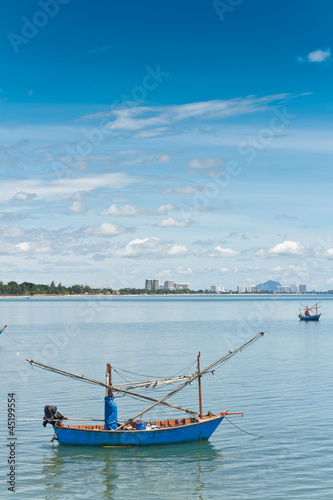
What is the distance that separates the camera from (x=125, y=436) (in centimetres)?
3547

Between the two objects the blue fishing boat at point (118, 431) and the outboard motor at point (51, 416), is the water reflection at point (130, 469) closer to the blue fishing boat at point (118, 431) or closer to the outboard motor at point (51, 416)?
the blue fishing boat at point (118, 431)

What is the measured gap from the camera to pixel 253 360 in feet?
247

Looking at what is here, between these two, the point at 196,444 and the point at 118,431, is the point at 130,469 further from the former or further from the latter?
the point at 196,444

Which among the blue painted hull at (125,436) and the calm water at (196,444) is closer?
the calm water at (196,444)

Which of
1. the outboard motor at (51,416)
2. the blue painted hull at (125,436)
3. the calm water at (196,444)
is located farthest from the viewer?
the outboard motor at (51,416)

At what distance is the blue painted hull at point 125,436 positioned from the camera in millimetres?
35375

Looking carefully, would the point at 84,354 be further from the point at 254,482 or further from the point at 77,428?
the point at 254,482

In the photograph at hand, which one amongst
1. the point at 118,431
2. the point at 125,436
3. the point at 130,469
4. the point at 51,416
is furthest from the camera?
the point at 51,416

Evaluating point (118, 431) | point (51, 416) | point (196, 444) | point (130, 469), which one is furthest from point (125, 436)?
point (51, 416)

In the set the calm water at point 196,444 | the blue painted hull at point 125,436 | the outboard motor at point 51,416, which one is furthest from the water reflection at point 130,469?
the outboard motor at point 51,416

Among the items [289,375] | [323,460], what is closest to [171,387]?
[289,375]

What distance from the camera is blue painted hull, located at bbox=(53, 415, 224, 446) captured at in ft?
116

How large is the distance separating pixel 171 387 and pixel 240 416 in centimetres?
1382

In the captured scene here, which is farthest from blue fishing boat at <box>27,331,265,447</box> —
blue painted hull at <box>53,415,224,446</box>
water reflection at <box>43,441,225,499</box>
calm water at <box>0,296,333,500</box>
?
calm water at <box>0,296,333,500</box>
